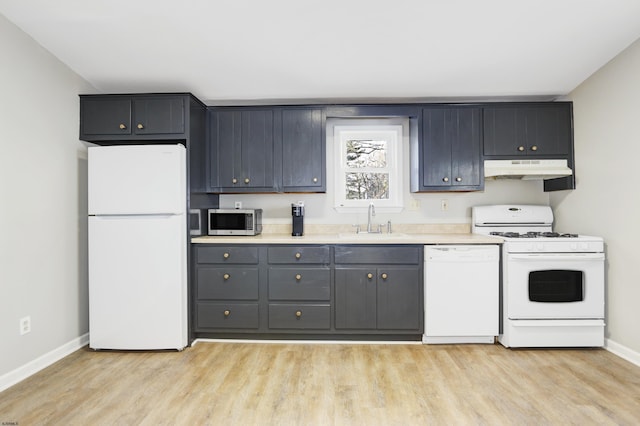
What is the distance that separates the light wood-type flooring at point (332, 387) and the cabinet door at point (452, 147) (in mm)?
1487

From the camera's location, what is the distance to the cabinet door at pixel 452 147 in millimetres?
3258

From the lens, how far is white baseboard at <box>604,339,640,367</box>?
8.35ft

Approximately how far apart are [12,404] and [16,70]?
6.76 feet

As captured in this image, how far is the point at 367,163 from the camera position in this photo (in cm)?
367

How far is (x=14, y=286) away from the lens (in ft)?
7.50

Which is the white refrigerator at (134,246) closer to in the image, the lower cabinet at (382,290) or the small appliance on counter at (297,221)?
the small appliance on counter at (297,221)

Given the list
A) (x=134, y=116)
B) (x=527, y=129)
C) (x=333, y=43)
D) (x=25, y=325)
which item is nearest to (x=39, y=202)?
(x=25, y=325)

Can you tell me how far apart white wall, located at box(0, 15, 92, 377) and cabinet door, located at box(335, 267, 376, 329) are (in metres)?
2.15

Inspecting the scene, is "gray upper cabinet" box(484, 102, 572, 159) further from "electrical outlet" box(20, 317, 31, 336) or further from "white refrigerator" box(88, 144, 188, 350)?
"electrical outlet" box(20, 317, 31, 336)

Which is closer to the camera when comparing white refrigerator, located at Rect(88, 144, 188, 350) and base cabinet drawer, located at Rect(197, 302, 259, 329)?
white refrigerator, located at Rect(88, 144, 188, 350)

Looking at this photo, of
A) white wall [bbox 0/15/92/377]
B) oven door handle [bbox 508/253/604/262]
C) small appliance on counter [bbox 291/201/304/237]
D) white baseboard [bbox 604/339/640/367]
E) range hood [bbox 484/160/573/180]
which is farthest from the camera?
small appliance on counter [bbox 291/201/304/237]

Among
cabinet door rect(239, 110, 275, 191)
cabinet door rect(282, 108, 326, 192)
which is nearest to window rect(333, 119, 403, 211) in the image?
cabinet door rect(282, 108, 326, 192)

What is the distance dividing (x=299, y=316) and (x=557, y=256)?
2.13 m

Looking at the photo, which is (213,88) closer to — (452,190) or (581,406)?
(452,190)
